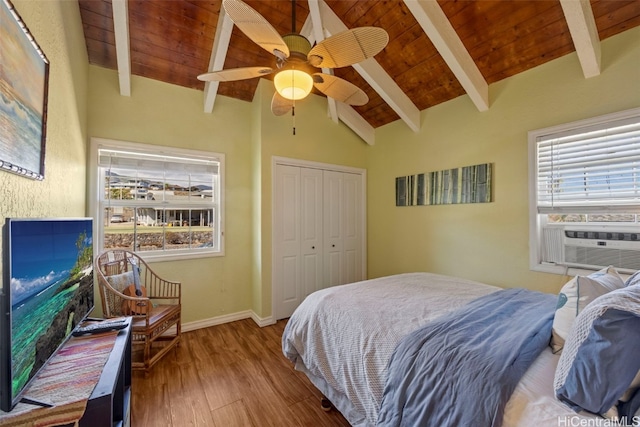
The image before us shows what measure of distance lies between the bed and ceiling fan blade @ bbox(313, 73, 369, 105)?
4.95 ft

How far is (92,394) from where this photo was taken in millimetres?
994

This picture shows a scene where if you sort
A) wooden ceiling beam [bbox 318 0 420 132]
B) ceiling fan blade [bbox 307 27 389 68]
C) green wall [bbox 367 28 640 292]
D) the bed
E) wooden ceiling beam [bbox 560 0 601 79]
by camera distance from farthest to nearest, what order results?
1. wooden ceiling beam [bbox 318 0 420 132]
2. green wall [bbox 367 28 640 292]
3. wooden ceiling beam [bbox 560 0 601 79]
4. ceiling fan blade [bbox 307 27 389 68]
5. the bed

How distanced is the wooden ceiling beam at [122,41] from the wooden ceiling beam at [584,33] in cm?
315

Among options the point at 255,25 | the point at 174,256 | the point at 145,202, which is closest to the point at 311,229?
the point at 174,256

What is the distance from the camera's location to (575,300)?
46.4 inches

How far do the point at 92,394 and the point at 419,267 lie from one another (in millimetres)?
3159

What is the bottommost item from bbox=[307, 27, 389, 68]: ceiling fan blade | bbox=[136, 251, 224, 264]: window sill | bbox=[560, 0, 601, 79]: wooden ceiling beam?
bbox=[136, 251, 224, 264]: window sill

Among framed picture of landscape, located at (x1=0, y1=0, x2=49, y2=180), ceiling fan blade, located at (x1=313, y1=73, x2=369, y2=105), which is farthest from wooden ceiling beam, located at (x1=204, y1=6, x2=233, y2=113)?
framed picture of landscape, located at (x1=0, y1=0, x2=49, y2=180)

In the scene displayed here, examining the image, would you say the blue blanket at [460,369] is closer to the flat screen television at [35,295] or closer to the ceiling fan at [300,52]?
the flat screen television at [35,295]

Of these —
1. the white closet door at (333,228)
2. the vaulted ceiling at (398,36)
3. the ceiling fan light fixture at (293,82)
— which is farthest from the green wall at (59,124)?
the white closet door at (333,228)

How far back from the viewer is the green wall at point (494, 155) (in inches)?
82.9

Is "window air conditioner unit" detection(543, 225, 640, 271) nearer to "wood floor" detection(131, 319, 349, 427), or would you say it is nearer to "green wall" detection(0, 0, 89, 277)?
"wood floor" detection(131, 319, 349, 427)

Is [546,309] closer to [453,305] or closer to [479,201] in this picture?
[453,305]

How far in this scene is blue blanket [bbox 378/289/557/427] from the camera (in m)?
0.96
